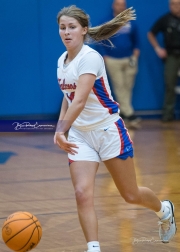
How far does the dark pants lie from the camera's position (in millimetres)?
12891

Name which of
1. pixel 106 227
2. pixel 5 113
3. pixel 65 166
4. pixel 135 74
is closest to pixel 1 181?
pixel 65 166

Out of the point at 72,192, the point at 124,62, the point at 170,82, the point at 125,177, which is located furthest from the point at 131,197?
the point at 170,82

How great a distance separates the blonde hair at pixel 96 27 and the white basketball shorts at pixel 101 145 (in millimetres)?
809

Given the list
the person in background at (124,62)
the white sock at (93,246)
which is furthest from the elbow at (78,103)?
the person in background at (124,62)

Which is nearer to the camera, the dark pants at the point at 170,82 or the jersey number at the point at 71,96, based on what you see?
the jersey number at the point at 71,96

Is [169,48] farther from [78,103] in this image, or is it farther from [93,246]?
[93,246]

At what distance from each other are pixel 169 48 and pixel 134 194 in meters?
8.36

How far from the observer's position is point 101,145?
15.8 feet

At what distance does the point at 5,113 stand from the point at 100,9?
3.18 meters

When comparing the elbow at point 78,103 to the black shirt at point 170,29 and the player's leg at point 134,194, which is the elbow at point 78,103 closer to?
the player's leg at point 134,194

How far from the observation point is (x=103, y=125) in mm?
4820

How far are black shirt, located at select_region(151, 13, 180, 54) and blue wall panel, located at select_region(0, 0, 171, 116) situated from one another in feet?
2.21

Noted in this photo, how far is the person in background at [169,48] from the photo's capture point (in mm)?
12703

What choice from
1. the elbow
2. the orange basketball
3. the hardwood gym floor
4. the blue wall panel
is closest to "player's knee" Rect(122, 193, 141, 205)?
the hardwood gym floor
